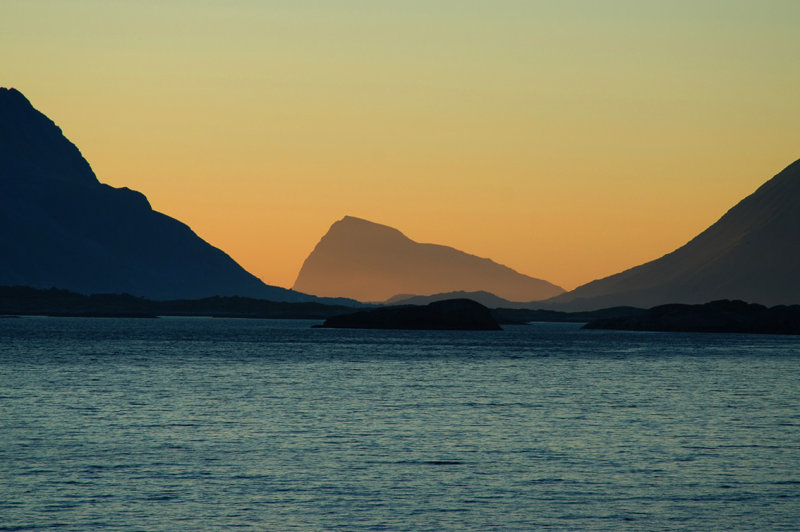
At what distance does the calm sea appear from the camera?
33969mm

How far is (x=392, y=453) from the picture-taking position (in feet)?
154

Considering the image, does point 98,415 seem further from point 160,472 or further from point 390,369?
point 390,369

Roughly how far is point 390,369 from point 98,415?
184ft

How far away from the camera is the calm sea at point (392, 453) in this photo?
34.0 m

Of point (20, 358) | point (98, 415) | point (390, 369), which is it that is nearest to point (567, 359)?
point (390, 369)

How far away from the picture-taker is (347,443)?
50.2 m

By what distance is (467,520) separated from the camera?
1304 inches

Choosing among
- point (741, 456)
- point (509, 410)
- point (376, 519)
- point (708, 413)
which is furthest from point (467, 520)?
point (708, 413)

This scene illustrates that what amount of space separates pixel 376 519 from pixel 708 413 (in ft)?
133

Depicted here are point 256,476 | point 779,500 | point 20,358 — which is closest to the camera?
point 779,500

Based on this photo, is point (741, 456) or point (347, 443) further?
point (347, 443)

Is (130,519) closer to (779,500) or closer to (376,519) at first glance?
(376,519)

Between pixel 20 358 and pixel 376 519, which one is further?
pixel 20 358

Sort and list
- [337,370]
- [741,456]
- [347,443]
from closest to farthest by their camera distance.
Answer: [741,456], [347,443], [337,370]
